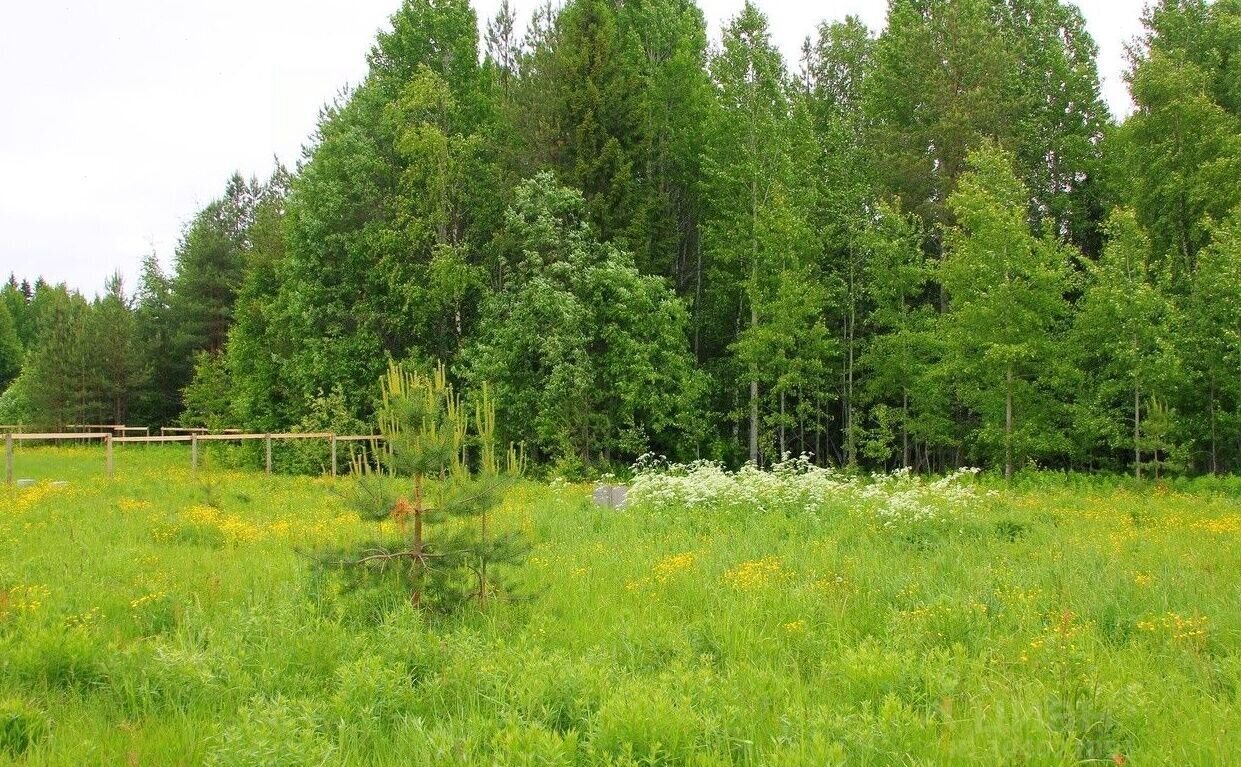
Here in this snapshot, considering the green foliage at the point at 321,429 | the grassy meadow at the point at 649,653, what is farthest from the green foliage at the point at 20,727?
the green foliage at the point at 321,429

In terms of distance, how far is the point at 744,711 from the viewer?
4480 mm

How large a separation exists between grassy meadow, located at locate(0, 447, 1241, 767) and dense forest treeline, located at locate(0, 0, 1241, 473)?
45.8 feet

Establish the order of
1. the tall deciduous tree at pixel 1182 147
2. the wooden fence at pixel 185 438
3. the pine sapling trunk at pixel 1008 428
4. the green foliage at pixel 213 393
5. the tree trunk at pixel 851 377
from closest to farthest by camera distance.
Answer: the wooden fence at pixel 185 438 < the pine sapling trunk at pixel 1008 428 < the tall deciduous tree at pixel 1182 147 < the tree trunk at pixel 851 377 < the green foliage at pixel 213 393

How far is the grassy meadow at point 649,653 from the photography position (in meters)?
4.09

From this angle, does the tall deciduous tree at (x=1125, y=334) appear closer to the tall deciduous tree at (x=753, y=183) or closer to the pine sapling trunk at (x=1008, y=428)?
the pine sapling trunk at (x=1008, y=428)

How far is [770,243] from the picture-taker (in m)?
26.5

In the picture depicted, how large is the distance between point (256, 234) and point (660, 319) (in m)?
22.1

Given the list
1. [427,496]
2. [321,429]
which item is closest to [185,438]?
[321,429]

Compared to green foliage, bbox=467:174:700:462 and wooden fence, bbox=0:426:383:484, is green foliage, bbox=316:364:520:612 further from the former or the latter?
green foliage, bbox=467:174:700:462

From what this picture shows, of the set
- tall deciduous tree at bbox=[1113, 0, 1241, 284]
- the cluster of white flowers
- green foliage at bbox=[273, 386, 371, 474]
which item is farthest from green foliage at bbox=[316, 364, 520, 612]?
tall deciduous tree at bbox=[1113, 0, 1241, 284]

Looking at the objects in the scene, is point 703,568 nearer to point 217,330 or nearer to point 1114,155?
point 1114,155

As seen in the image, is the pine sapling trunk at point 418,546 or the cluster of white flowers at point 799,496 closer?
the pine sapling trunk at point 418,546

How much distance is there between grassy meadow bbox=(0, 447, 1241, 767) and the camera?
4.09m

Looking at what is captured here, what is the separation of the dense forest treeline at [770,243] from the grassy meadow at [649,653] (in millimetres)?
13974
